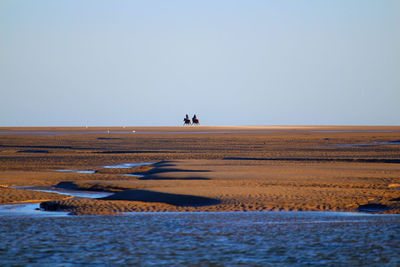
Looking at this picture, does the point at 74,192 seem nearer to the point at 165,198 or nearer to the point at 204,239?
the point at 165,198

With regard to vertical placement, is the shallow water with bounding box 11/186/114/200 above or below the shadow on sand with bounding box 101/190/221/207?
below

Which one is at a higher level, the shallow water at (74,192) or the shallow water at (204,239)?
the shallow water at (204,239)

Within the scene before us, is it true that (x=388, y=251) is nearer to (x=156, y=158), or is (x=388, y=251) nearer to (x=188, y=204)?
(x=188, y=204)

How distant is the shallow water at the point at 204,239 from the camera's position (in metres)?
9.75

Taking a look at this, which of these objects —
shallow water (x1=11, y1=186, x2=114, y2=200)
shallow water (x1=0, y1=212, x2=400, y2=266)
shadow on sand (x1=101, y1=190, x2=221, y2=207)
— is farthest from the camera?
shallow water (x1=11, y1=186, x2=114, y2=200)

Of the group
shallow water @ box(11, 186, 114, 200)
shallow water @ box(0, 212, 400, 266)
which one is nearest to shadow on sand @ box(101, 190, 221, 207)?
shallow water @ box(11, 186, 114, 200)

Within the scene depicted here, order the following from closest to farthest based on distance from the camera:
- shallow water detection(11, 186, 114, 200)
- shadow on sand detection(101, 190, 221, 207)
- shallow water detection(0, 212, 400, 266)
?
shallow water detection(0, 212, 400, 266)
shadow on sand detection(101, 190, 221, 207)
shallow water detection(11, 186, 114, 200)

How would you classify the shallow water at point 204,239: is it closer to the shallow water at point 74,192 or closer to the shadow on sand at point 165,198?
the shadow on sand at point 165,198

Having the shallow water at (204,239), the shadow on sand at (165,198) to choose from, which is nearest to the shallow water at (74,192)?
the shadow on sand at (165,198)

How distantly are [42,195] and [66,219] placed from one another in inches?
196

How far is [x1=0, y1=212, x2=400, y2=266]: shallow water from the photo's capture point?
32.0 feet

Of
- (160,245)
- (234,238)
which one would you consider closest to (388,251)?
(234,238)

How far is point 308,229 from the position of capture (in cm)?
1255

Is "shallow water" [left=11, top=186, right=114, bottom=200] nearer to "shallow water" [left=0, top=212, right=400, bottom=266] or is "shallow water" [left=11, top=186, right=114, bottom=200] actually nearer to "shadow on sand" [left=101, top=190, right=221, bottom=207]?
"shadow on sand" [left=101, top=190, right=221, bottom=207]
